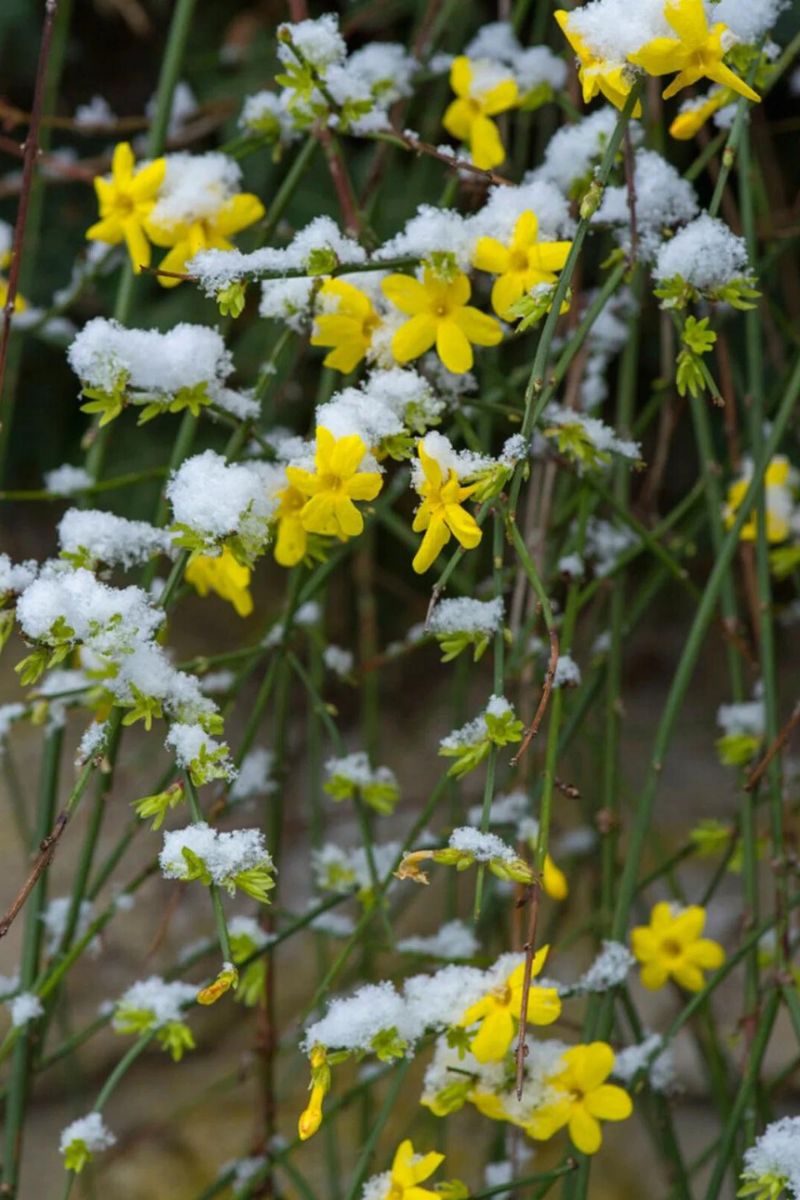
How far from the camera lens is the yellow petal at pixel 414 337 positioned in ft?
2.28

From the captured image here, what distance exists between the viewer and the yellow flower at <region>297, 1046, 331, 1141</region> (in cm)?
56

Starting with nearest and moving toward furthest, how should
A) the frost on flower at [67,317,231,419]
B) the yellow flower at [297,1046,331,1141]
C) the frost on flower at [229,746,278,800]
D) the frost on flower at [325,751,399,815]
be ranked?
the yellow flower at [297,1046,331,1141] → the frost on flower at [67,317,231,419] → the frost on flower at [325,751,399,815] → the frost on flower at [229,746,278,800]

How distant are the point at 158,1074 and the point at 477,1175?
429mm

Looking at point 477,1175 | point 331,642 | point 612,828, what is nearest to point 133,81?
point 331,642

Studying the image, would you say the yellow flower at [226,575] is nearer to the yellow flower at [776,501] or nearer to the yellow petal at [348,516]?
the yellow petal at [348,516]

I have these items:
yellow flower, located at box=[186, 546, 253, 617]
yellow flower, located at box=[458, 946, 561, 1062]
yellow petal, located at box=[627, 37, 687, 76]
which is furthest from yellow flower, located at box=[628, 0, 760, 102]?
yellow flower, located at box=[458, 946, 561, 1062]

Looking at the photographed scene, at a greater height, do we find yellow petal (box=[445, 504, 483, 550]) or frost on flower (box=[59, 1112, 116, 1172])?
yellow petal (box=[445, 504, 483, 550])

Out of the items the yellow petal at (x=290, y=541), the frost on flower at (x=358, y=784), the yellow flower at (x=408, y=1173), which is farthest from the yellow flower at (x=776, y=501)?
the yellow flower at (x=408, y=1173)

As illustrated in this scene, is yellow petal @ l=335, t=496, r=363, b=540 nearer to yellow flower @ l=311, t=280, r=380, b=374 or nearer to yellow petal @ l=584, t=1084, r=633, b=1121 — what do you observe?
yellow flower @ l=311, t=280, r=380, b=374

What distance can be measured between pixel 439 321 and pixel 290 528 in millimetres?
143

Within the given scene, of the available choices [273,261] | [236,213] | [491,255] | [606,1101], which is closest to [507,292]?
[491,255]

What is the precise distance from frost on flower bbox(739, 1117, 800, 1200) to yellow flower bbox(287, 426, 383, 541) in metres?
0.40

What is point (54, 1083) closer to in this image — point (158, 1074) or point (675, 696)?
point (158, 1074)

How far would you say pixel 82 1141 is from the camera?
0.75 meters
